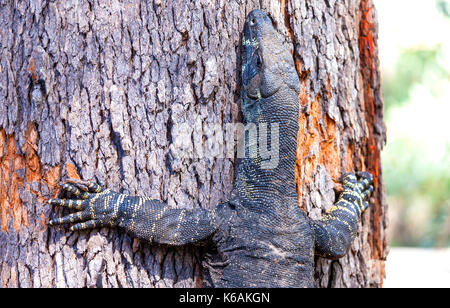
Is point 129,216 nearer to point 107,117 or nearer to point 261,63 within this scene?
point 107,117

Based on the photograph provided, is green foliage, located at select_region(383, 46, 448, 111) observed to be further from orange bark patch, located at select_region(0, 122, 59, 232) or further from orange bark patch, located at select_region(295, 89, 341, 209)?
orange bark patch, located at select_region(0, 122, 59, 232)

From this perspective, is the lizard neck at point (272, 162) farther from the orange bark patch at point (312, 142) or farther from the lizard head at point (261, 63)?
the orange bark patch at point (312, 142)

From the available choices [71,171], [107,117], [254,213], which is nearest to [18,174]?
[71,171]

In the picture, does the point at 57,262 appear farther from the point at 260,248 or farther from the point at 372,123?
the point at 372,123

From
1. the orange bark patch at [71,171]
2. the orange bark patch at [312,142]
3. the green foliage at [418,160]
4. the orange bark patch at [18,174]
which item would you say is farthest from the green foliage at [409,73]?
the orange bark patch at [18,174]

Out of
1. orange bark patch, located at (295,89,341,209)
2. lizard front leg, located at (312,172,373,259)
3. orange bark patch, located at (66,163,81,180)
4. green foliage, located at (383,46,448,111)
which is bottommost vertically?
lizard front leg, located at (312,172,373,259)

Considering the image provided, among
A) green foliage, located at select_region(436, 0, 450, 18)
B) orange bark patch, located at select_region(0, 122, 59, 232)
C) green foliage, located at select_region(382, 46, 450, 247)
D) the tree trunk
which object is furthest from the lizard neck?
green foliage, located at select_region(382, 46, 450, 247)
